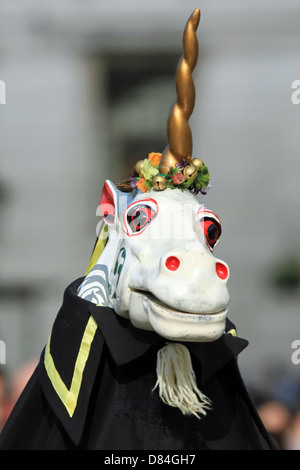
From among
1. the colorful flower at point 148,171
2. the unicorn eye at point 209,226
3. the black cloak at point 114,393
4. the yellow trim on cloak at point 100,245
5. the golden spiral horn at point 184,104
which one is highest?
the golden spiral horn at point 184,104

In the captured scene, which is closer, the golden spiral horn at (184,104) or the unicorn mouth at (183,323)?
the unicorn mouth at (183,323)

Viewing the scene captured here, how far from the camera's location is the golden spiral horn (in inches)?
77.6

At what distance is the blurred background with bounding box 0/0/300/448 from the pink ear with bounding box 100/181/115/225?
11.2ft

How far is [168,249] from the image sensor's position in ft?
5.72

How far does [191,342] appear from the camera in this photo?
6.06 feet

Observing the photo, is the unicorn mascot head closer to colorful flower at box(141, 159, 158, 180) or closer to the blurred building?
colorful flower at box(141, 159, 158, 180)

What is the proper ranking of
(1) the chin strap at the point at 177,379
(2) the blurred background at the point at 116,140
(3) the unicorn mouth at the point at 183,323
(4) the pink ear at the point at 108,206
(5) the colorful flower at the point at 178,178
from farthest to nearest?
1. (2) the blurred background at the point at 116,140
2. (4) the pink ear at the point at 108,206
3. (5) the colorful flower at the point at 178,178
4. (1) the chin strap at the point at 177,379
5. (3) the unicorn mouth at the point at 183,323

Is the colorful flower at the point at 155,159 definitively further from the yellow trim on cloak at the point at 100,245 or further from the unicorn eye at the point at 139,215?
the yellow trim on cloak at the point at 100,245

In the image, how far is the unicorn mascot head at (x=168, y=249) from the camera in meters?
1.65

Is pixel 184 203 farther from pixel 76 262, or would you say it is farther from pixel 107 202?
pixel 76 262

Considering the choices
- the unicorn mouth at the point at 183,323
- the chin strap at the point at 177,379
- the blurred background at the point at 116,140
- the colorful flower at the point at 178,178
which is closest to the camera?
the unicorn mouth at the point at 183,323

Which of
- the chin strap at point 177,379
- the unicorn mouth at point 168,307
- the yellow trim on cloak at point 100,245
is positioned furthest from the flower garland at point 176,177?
the chin strap at point 177,379

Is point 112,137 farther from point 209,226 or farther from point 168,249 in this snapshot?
point 168,249

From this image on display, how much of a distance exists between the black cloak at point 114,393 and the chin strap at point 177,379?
40mm
